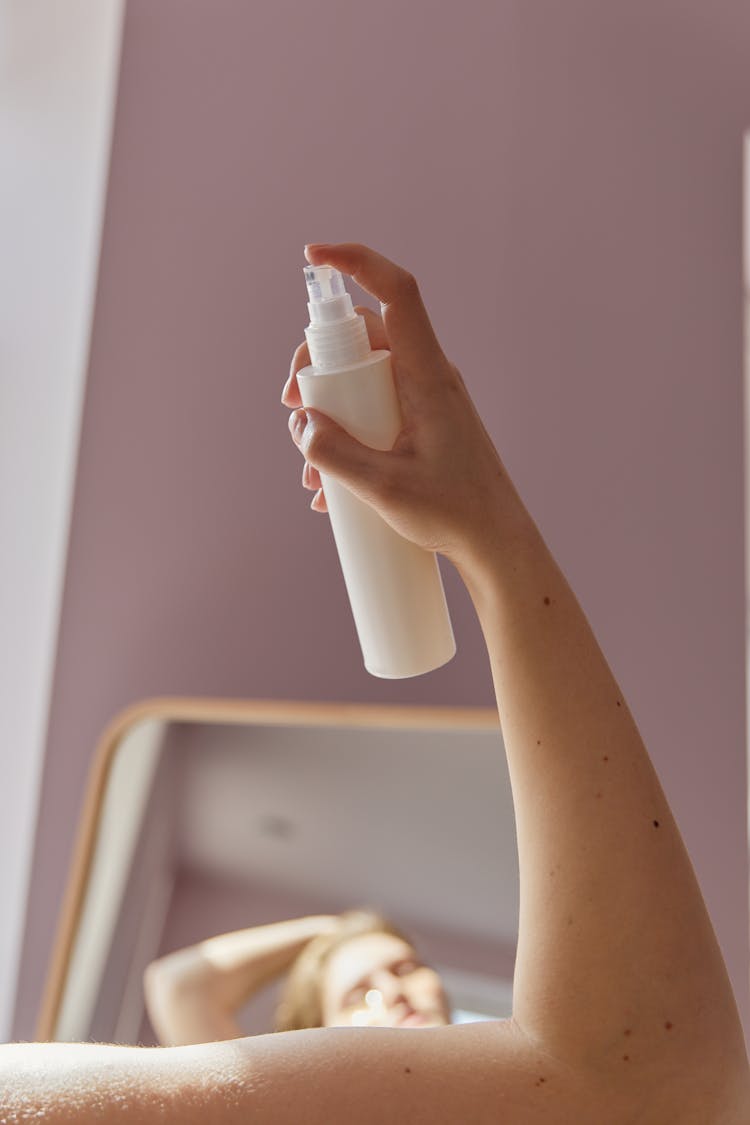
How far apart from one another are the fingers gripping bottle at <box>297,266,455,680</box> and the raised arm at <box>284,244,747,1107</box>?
0.04m

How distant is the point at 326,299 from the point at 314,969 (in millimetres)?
647

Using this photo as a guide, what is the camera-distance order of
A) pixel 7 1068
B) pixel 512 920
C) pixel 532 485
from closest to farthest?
pixel 7 1068, pixel 512 920, pixel 532 485

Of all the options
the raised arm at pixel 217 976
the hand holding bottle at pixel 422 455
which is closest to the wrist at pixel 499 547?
the hand holding bottle at pixel 422 455

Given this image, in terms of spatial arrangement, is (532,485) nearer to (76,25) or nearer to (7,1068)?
(76,25)

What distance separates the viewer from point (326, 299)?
406mm

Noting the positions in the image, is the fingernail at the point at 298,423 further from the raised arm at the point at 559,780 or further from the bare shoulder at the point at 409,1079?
the bare shoulder at the point at 409,1079

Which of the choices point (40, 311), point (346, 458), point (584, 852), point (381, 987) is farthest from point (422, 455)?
point (40, 311)

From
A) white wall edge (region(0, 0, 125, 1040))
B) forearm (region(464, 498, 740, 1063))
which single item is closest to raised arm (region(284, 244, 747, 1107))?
forearm (region(464, 498, 740, 1063))

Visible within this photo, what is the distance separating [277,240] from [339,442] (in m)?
0.75

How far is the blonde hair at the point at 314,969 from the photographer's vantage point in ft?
2.73

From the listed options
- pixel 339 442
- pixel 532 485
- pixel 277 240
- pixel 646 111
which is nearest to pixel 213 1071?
pixel 339 442

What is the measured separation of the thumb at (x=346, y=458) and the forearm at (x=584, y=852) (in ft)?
0.13

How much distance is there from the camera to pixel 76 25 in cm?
105

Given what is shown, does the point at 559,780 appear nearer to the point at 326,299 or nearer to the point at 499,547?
the point at 499,547
